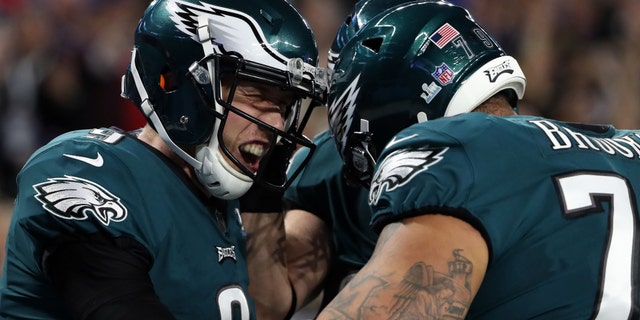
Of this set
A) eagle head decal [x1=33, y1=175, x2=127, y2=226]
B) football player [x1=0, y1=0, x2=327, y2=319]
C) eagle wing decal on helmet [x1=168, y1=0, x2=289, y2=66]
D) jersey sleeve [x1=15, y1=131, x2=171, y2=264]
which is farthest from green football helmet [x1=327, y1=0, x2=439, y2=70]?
eagle head decal [x1=33, y1=175, x2=127, y2=226]

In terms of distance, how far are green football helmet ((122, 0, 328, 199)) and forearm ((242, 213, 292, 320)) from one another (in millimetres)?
346

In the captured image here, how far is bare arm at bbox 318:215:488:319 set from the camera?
1.82 metres

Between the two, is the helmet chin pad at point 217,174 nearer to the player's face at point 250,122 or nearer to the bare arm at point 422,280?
the player's face at point 250,122

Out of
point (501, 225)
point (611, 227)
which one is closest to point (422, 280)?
point (501, 225)

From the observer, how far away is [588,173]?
1987 mm

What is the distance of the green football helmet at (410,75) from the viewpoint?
2.50 m

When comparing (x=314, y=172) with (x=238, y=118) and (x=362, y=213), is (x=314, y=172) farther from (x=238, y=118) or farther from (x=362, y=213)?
(x=238, y=118)

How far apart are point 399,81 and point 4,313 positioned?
118cm

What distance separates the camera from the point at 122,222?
2.30m

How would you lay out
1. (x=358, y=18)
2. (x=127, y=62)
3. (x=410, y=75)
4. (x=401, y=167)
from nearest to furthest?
(x=401, y=167) < (x=410, y=75) < (x=358, y=18) < (x=127, y=62)

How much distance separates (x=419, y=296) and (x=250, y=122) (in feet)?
3.02

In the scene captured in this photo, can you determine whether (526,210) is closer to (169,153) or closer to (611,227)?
(611,227)

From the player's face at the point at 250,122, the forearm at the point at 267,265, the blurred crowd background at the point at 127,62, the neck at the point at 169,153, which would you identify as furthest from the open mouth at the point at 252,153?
the blurred crowd background at the point at 127,62

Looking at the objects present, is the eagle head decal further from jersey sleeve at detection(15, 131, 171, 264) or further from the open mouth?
the open mouth
